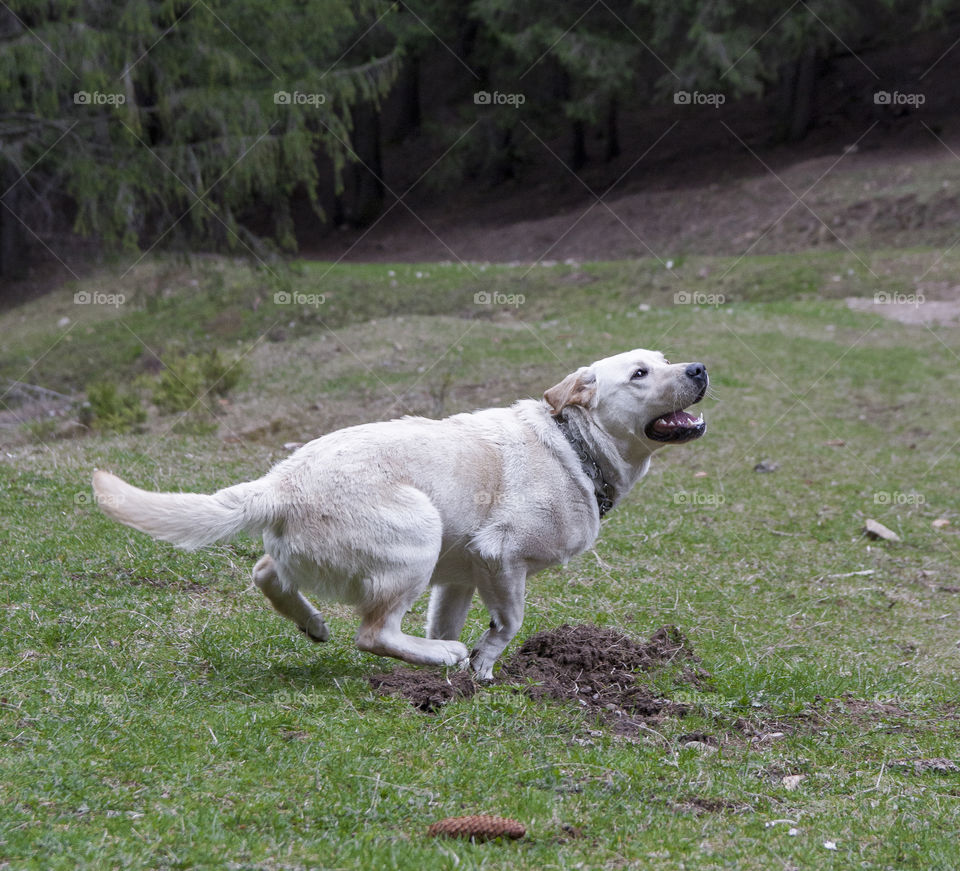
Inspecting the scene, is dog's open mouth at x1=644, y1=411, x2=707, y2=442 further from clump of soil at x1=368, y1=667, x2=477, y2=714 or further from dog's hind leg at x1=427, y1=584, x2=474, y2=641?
clump of soil at x1=368, y1=667, x2=477, y2=714

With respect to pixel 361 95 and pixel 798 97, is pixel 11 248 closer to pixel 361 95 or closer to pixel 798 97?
pixel 361 95

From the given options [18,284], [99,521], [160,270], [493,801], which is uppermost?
[493,801]

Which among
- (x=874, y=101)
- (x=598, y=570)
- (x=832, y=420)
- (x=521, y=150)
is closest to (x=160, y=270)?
(x=521, y=150)

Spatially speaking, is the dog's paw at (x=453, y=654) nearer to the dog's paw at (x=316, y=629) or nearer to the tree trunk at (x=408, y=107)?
the dog's paw at (x=316, y=629)

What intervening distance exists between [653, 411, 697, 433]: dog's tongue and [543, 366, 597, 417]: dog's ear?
351 millimetres

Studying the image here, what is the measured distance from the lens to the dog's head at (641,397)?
18.1 feet

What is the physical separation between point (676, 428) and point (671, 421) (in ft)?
0.21

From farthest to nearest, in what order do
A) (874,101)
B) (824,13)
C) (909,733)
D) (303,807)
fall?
(874,101) → (824,13) → (909,733) → (303,807)

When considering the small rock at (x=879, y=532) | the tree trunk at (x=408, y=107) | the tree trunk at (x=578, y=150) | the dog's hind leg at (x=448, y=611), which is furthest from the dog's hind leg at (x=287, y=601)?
the tree trunk at (x=408, y=107)

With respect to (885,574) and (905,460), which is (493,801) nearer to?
(885,574)

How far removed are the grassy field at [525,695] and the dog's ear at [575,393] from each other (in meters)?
1.40

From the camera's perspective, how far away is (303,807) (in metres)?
3.84

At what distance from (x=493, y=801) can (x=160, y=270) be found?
20423 mm

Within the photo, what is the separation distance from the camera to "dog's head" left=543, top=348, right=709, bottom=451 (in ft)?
18.1
